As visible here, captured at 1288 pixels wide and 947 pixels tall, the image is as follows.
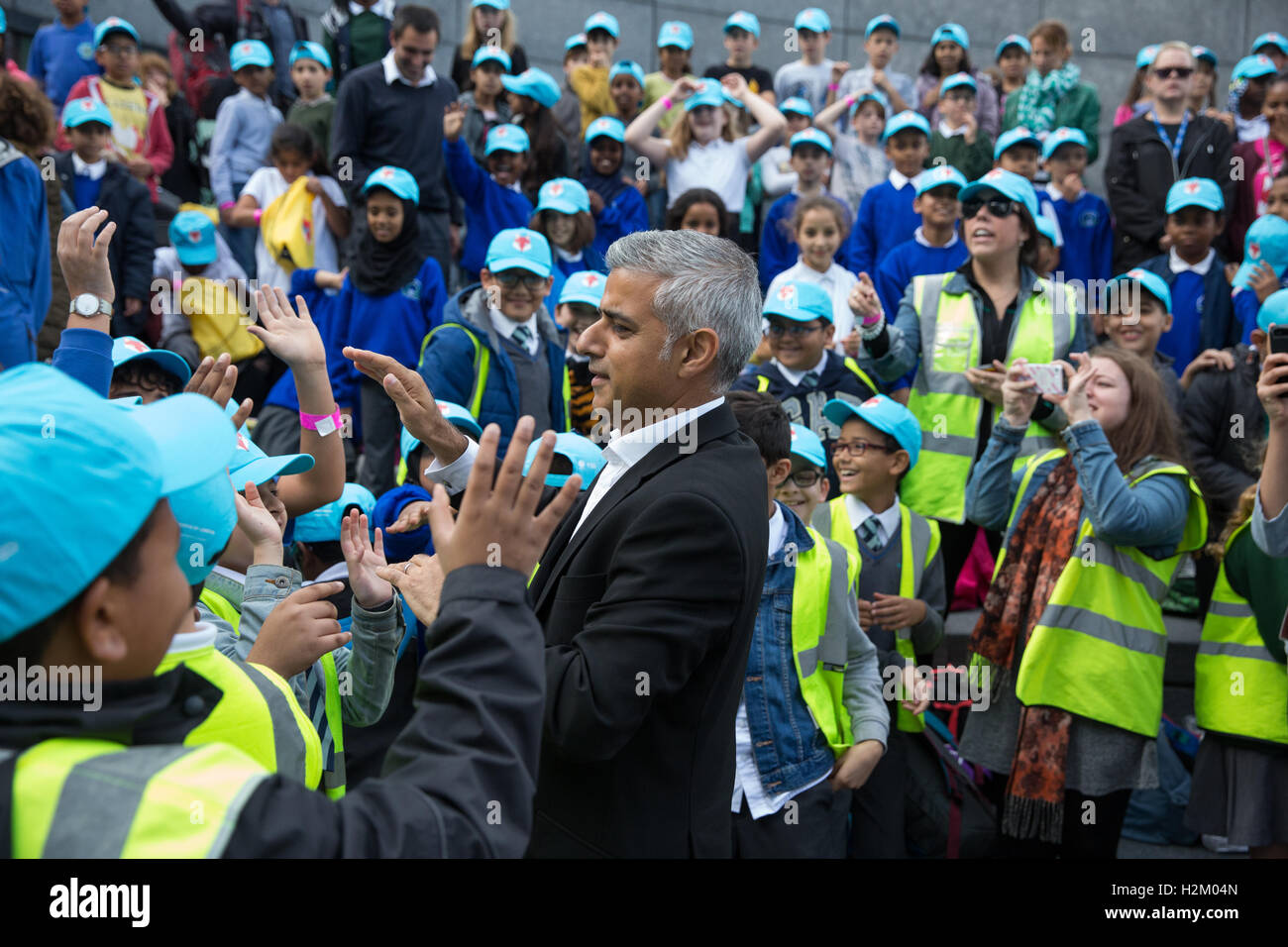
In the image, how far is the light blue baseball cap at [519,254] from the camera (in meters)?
5.38

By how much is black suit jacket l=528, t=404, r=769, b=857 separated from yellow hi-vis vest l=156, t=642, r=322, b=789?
1.26 feet

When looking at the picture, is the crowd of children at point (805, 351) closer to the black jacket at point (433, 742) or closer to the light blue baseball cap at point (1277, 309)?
the light blue baseball cap at point (1277, 309)

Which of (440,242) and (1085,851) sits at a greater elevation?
(440,242)

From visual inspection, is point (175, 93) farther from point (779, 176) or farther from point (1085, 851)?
point (1085, 851)

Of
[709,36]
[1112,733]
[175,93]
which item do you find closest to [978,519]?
[1112,733]

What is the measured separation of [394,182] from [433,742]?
518 cm

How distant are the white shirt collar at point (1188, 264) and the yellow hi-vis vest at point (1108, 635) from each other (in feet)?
10.3

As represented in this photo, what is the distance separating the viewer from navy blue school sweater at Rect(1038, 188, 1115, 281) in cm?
772

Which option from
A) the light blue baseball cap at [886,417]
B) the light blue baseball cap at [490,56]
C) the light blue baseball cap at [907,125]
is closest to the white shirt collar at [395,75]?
the light blue baseball cap at [490,56]

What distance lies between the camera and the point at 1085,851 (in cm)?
383

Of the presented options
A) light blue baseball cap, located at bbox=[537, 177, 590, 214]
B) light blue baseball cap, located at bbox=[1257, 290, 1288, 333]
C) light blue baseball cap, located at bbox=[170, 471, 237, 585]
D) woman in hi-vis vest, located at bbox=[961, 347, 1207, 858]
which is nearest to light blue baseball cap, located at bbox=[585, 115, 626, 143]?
light blue baseball cap, located at bbox=[537, 177, 590, 214]

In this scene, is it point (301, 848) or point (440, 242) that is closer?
point (301, 848)

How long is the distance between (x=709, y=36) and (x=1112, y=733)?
11.2 m
